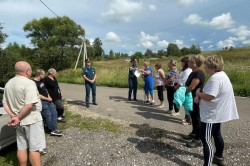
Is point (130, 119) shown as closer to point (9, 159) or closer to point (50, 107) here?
point (50, 107)

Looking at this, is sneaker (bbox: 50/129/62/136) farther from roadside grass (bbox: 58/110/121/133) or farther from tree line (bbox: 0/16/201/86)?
tree line (bbox: 0/16/201/86)

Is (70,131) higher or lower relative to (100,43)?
lower

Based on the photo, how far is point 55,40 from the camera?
148ft

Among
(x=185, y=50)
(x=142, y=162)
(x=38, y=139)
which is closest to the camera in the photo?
(x=38, y=139)

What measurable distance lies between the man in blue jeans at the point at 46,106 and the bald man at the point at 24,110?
1758 mm

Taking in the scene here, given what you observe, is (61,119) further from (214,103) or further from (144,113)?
(214,103)

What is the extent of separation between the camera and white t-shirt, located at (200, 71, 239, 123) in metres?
4.13

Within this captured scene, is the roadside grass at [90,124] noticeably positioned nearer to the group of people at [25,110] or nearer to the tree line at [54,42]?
the group of people at [25,110]

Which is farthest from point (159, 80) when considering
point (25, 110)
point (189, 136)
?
point (25, 110)

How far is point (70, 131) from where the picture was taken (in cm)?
671

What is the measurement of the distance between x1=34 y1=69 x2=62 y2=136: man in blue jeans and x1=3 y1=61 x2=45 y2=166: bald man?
176cm

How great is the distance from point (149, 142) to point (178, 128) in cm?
127

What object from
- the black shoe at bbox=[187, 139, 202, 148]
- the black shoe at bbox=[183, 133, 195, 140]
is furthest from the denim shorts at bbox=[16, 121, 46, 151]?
the black shoe at bbox=[183, 133, 195, 140]

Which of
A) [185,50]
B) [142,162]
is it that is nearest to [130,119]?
[142,162]
